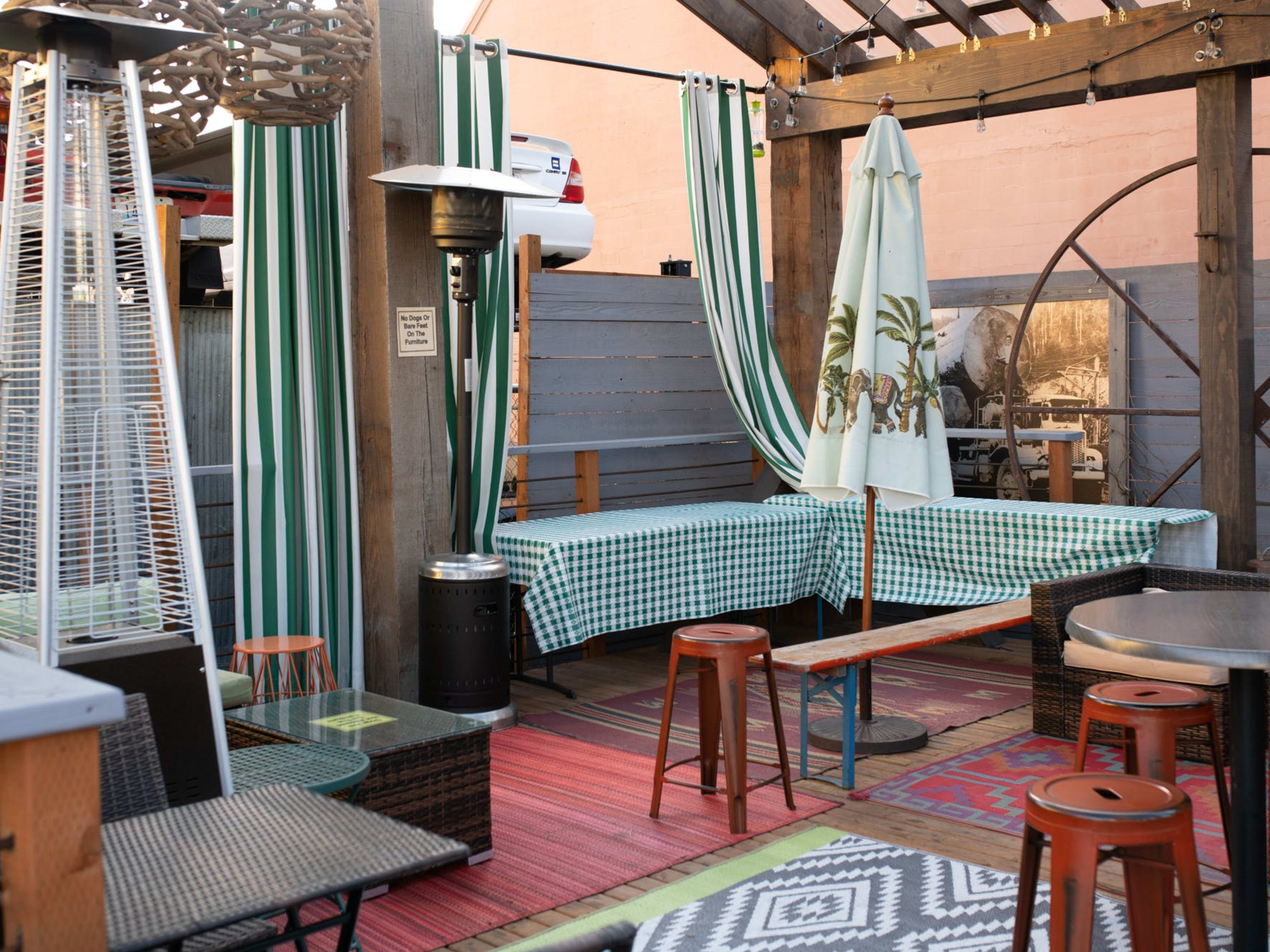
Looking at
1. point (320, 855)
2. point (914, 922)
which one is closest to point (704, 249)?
point (914, 922)

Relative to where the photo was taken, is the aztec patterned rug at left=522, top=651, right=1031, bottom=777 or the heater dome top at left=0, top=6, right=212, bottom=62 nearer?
the heater dome top at left=0, top=6, right=212, bottom=62

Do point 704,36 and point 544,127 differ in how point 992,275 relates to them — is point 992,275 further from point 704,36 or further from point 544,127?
point 544,127

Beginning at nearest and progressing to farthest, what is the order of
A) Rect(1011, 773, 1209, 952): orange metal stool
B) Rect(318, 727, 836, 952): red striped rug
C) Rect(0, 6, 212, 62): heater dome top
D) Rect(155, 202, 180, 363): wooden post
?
Rect(1011, 773, 1209, 952): orange metal stool → Rect(0, 6, 212, 62): heater dome top → Rect(318, 727, 836, 952): red striped rug → Rect(155, 202, 180, 363): wooden post

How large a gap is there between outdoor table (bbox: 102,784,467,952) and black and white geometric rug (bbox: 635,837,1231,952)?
4.51 feet

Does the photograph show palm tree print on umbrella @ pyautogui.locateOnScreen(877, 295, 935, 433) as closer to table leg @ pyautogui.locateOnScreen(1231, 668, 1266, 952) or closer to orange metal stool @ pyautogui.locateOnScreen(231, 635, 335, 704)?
table leg @ pyautogui.locateOnScreen(1231, 668, 1266, 952)

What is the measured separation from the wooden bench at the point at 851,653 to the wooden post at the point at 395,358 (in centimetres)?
151

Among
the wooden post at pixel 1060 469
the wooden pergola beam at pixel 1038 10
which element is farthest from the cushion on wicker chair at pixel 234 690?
the wooden pergola beam at pixel 1038 10

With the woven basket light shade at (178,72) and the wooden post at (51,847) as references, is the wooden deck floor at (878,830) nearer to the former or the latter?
the wooden post at (51,847)

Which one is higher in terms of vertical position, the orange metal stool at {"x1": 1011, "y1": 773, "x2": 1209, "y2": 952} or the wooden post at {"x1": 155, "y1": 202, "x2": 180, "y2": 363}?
the wooden post at {"x1": 155, "y1": 202, "x2": 180, "y2": 363}

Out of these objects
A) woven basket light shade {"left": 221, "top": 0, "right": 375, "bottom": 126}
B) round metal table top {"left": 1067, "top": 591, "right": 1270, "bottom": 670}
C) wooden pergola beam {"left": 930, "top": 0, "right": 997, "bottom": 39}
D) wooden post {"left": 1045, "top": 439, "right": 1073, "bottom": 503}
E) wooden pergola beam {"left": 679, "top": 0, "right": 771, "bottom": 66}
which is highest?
wooden pergola beam {"left": 679, "top": 0, "right": 771, "bottom": 66}

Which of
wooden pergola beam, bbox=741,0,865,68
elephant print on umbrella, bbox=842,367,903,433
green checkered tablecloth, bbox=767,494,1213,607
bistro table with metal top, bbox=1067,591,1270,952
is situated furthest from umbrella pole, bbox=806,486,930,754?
wooden pergola beam, bbox=741,0,865,68

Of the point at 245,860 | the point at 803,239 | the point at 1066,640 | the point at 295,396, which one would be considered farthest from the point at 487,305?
the point at 245,860

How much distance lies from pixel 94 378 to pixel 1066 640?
10.7 ft

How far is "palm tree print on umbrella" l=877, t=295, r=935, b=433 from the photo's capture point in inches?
164
